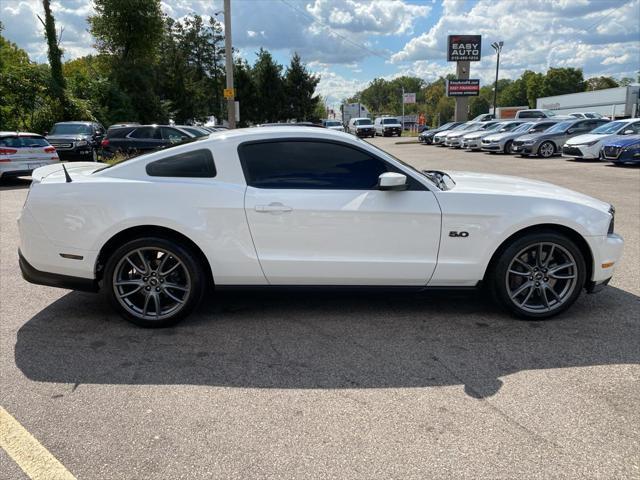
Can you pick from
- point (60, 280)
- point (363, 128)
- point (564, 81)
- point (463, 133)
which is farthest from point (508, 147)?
point (564, 81)

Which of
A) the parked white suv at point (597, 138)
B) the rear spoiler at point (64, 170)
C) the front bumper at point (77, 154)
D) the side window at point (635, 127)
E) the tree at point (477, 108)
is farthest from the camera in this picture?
the tree at point (477, 108)

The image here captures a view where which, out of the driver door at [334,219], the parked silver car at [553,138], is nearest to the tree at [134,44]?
the parked silver car at [553,138]

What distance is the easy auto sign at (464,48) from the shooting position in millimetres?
45281

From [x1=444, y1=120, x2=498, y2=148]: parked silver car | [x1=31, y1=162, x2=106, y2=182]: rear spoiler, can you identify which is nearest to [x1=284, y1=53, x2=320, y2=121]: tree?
[x1=444, y1=120, x2=498, y2=148]: parked silver car

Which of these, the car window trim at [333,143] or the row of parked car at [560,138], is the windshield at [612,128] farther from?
the car window trim at [333,143]

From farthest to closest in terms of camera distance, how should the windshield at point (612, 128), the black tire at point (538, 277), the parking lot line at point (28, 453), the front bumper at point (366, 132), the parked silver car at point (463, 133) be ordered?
the front bumper at point (366, 132), the parked silver car at point (463, 133), the windshield at point (612, 128), the black tire at point (538, 277), the parking lot line at point (28, 453)

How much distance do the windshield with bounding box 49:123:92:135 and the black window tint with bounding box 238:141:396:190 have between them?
17.7 metres

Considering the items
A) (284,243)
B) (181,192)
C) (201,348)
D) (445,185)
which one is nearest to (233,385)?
(201,348)

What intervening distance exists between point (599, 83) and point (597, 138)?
127801mm

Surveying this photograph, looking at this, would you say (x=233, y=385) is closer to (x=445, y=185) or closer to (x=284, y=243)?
(x=284, y=243)

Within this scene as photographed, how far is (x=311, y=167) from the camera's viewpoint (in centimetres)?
416

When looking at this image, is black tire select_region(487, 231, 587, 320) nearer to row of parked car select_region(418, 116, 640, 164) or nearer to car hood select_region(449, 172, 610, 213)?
car hood select_region(449, 172, 610, 213)

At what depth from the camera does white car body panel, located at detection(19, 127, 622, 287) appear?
4.04m

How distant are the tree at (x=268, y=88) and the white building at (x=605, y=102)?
34426 mm
